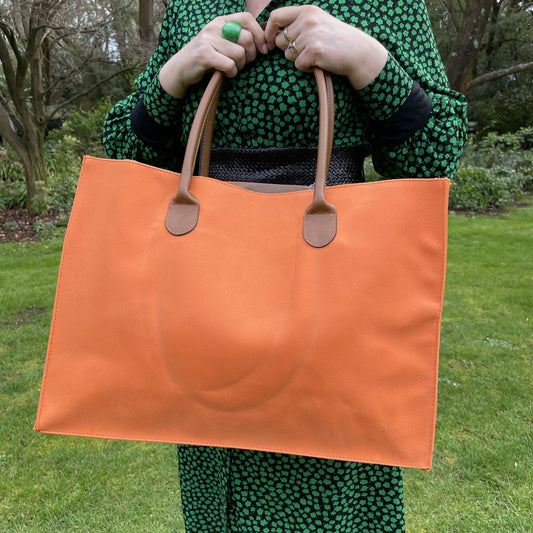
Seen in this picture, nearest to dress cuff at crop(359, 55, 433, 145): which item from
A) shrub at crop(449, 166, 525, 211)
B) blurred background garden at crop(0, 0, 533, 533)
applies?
blurred background garden at crop(0, 0, 533, 533)

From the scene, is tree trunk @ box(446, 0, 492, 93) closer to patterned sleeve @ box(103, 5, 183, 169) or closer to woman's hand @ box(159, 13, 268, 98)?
patterned sleeve @ box(103, 5, 183, 169)

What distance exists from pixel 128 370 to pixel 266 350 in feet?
0.96

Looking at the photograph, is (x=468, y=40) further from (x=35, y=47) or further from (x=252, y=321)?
(x=252, y=321)

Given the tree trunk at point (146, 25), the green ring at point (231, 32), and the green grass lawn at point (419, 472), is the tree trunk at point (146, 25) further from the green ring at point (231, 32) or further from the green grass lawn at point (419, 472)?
the green ring at point (231, 32)

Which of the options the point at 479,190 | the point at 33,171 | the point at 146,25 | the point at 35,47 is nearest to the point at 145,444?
the point at 146,25

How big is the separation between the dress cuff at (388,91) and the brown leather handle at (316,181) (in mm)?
97

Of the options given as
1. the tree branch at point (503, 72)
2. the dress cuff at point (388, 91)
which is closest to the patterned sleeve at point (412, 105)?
the dress cuff at point (388, 91)

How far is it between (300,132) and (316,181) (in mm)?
217

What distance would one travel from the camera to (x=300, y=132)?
118 centimetres

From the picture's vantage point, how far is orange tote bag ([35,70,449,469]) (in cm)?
98

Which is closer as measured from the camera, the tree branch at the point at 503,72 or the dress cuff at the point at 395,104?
the dress cuff at the point at 395,104

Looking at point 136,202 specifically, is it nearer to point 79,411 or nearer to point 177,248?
point 177,248

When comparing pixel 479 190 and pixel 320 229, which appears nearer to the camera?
pixel 320 229

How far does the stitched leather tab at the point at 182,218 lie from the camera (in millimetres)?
1057
